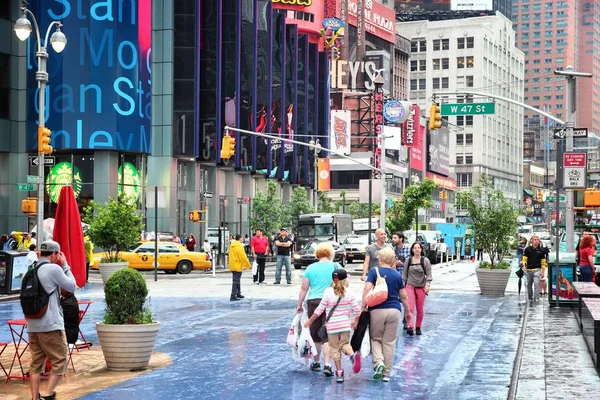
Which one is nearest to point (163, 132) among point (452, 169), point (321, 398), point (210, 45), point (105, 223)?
point (210, 45)

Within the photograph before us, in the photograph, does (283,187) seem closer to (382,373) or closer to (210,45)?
(210,45)

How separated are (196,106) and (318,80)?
31629mm

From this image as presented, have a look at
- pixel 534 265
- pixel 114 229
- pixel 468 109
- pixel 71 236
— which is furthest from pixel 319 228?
pixel 71 236

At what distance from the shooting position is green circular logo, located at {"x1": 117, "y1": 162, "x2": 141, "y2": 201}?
6192cm

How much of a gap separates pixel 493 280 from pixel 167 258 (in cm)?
1828

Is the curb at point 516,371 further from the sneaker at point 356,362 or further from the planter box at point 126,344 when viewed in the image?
the planter box at point 126,344

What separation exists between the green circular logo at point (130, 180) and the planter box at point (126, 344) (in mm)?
49100

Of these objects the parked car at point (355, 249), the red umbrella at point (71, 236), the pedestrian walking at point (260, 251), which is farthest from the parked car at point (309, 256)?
the red umbrella at point (71, 236)

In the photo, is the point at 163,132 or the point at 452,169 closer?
the point at 163,132

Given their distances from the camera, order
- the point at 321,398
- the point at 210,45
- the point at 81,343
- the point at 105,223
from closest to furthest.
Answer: the point at 321,398
the point at 81,343
the point at 105,223
the point at 210,45

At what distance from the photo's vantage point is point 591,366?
43.0ft

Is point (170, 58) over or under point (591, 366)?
over

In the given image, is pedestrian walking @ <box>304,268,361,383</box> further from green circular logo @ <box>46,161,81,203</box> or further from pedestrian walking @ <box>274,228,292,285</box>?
green circular logo @ <box>46,161,81,203</box>

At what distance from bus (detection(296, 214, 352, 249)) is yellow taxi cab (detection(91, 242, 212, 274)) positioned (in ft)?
54.6
